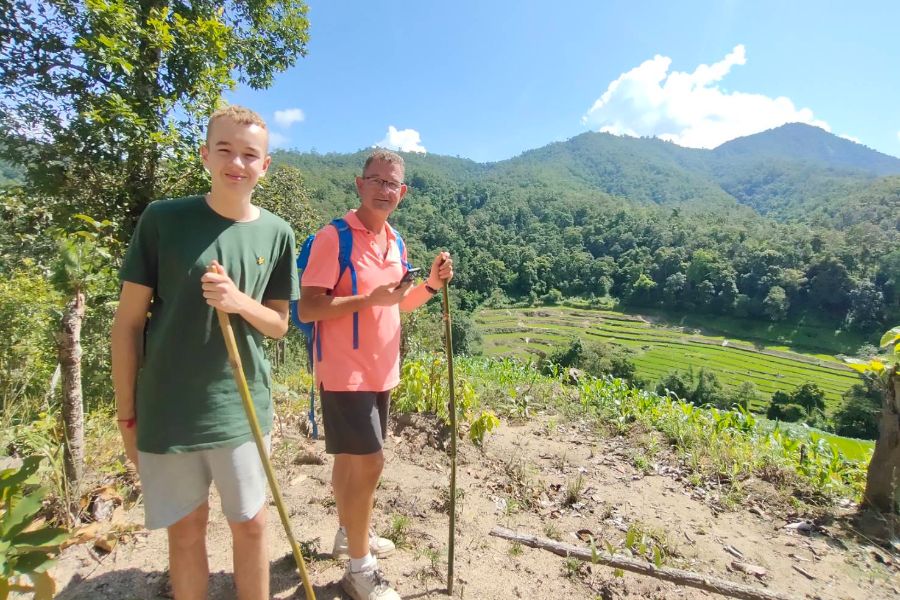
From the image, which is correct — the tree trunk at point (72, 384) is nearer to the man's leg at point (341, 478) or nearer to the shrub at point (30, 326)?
the man's leg at point (341, 478)

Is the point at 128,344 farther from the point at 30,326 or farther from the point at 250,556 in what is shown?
the point at 30,326

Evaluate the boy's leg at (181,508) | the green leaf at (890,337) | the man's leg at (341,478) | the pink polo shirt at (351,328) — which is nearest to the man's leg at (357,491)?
the man's leg at (341,478)

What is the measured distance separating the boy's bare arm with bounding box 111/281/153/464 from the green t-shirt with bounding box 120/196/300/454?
2 centimetres

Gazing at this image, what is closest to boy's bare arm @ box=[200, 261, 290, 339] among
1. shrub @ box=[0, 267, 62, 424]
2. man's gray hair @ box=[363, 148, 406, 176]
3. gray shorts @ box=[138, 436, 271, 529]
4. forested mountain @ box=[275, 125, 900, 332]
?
gray shorts @ box=[138, 436, 271, 529]

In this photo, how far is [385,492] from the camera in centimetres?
322

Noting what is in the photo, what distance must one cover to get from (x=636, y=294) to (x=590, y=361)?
136 ft

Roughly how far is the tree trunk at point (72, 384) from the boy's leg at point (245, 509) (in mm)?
1418

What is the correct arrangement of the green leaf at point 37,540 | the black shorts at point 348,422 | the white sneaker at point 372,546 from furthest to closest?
the white sneaker at point 372,546 < the black shorts at point 348,422 < the green leaf at point 37,540

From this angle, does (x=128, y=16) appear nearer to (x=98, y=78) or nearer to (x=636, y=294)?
(x=98, y=78)

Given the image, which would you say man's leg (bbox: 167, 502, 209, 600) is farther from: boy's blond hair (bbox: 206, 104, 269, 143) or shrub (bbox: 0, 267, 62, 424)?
shrub (bbox: 0, 267, 62, 424)

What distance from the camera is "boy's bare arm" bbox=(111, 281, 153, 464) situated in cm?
142

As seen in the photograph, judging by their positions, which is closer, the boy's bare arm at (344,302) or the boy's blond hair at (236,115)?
the boy's blond hair at (236,115)

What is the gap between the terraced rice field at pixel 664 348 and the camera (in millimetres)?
41938

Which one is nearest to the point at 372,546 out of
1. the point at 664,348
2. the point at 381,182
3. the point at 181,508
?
the point at 181,508
